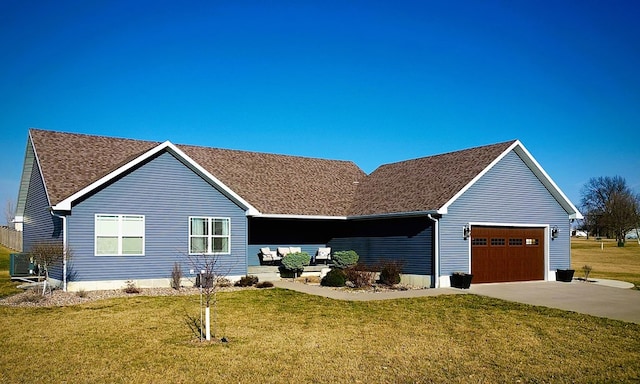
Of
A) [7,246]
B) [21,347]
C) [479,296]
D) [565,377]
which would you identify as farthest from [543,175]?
[7,246]

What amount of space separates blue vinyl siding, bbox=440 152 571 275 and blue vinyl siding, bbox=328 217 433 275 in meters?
0.79

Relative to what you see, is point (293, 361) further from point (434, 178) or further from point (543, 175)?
point (543, 175)

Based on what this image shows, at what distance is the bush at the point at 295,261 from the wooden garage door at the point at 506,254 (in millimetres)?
7279

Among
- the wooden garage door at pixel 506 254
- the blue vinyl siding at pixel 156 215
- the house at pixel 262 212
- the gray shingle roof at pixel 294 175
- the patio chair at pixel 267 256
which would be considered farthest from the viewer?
the patio chair at pixel 267 256

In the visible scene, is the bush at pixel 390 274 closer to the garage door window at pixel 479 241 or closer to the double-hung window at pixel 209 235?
the garage door window at pixel 479 241

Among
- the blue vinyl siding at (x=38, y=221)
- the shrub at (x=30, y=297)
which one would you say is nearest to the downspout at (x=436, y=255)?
the blue vinyl siding at (x=38, y=221)

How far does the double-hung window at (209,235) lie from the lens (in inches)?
880

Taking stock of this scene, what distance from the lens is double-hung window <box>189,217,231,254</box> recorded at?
22359 mm

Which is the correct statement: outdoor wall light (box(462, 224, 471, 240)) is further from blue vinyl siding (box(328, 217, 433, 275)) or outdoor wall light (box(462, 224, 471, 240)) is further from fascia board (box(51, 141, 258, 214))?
fascia board (box(51, 141, 258, 214))

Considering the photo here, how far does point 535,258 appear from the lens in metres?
25.4

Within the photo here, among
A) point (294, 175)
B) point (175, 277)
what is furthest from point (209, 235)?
point (294, 175)

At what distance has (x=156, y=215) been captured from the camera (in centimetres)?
2138

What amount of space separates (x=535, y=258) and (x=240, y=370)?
63.3 ft

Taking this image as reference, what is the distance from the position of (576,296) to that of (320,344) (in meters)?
12.2
